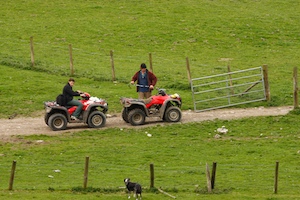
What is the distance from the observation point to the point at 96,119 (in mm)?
33188

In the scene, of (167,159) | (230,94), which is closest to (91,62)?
(230,94)

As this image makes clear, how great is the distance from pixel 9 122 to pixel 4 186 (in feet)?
29.8

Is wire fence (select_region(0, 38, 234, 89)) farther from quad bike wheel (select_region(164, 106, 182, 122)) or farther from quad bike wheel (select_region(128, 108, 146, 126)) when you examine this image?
quad bike wheel (select_region(128, 108, 146, 126))

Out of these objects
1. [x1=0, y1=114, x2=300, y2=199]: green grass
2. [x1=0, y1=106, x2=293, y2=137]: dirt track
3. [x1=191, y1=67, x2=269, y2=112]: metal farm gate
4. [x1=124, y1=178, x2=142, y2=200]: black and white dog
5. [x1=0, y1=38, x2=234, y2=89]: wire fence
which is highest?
[x1=0, y1=38, x2=234, y2=89]: wire fence

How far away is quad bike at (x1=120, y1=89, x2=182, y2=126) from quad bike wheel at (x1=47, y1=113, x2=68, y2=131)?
2.36m

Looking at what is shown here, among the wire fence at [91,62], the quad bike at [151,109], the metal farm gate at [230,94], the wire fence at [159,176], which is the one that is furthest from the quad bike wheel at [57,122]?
the wire fence at [91,62]

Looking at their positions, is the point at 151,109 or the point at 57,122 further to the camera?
the point at 151,109

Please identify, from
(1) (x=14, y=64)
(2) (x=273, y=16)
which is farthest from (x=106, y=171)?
(2) (x=273, y=16)

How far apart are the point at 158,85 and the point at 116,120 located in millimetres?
6063

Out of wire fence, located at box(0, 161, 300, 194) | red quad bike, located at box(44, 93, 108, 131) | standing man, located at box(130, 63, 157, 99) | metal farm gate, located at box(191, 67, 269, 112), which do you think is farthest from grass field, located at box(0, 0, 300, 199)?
standing man, located at box(130, 63, 157, 99)

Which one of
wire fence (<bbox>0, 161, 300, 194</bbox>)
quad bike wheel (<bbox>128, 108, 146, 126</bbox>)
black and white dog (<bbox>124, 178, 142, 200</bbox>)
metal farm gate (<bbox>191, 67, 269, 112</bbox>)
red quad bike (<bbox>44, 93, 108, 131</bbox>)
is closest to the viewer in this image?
black and white dog (<bbox>124, 178, 142, 200</bbox>)

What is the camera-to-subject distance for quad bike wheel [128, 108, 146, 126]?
33.4 m

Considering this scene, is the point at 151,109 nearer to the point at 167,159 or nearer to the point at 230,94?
the point at 167,159

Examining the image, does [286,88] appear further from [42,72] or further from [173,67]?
[42,72]
